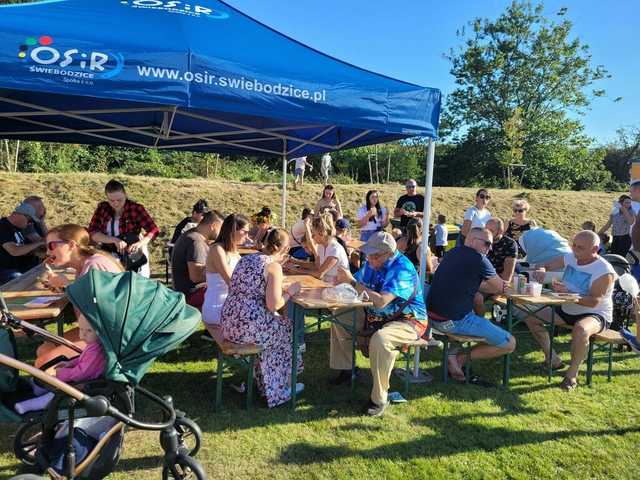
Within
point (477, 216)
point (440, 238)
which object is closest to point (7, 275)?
point (477, 216)

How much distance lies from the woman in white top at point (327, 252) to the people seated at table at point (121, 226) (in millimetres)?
1810

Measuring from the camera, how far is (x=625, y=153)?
37.7 metres

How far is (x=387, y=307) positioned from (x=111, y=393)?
227 centimetres

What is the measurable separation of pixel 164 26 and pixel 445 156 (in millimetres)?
29940

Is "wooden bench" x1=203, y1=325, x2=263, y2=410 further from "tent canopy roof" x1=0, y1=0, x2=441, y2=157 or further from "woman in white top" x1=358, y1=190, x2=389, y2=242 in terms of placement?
"woman in white top" x1=358, y1=190, x2=389, y2=242

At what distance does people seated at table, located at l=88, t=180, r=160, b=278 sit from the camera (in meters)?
4.99

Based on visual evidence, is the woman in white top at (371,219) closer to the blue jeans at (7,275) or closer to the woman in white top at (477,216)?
the woman in white top at (477,216)

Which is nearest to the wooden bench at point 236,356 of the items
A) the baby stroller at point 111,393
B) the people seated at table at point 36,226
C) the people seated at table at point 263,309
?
the people seated at table at point 263,309

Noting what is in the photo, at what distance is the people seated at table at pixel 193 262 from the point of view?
4520mm

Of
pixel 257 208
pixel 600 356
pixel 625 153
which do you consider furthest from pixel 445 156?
pixel 600 356

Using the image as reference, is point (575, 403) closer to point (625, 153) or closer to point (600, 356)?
point (600, 356)

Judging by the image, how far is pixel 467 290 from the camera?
4164mm

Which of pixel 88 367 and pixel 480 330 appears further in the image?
pixel 480 330

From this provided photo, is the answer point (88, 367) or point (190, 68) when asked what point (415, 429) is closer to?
point (88, 367)
